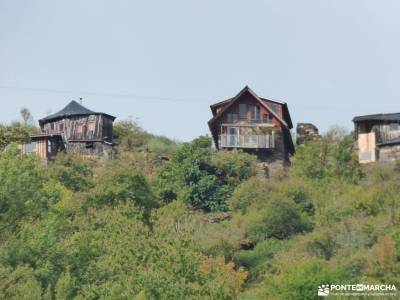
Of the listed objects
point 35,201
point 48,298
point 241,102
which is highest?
point 241,102

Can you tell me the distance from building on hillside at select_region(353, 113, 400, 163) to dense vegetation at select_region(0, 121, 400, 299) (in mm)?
1623

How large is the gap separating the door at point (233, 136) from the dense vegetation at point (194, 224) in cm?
413

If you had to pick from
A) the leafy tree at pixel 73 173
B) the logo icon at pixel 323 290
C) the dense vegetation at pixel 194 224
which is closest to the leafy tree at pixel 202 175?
the dense vegetation at pixel 194 224

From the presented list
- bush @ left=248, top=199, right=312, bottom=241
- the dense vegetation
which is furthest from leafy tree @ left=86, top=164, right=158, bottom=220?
bush @ left=248, top=199, right=312, bottom=241

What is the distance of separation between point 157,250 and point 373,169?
992 inches

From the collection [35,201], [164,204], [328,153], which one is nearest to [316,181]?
[328,153]

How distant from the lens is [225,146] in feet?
258

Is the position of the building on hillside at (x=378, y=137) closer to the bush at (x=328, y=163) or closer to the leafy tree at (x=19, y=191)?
the bush at (x=328, y=163)

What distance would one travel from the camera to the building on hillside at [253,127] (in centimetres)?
7862

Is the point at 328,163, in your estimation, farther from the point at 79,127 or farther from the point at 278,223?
the point at 79,127

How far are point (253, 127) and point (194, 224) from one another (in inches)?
715

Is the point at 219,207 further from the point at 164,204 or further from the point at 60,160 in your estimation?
the point at 60,160

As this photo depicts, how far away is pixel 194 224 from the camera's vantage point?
62812mm

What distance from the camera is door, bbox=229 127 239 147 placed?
259 ft
